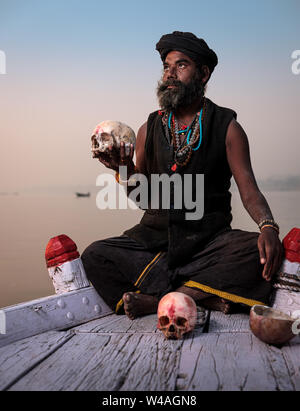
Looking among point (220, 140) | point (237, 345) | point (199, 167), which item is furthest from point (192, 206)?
point (237, 345)

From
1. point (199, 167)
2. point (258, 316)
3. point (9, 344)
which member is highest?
point (199, 167)

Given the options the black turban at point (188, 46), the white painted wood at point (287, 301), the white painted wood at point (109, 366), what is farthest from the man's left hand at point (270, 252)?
the black turban at point (188, 46)

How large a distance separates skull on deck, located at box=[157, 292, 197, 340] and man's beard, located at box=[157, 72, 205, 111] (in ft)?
4.86

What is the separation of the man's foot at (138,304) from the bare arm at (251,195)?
746 millimetres

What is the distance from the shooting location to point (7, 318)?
8.34 ft

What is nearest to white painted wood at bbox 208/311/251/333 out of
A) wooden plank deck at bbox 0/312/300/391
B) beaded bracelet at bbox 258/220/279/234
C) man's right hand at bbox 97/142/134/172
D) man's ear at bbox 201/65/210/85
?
wooden plank deck at bbox 0/312/300/391

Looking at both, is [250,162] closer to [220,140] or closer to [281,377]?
[220,140]

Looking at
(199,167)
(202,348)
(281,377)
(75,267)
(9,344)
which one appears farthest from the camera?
(199,167)

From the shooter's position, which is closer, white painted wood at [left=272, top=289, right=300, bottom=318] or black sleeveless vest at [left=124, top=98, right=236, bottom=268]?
white painted wood at [left=272, top=289, right=300, bottom=318]

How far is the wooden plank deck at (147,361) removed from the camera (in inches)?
74.1

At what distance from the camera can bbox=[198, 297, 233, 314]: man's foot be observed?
2.99 metres

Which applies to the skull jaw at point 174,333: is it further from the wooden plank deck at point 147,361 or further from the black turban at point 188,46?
the black turban at point 188,46

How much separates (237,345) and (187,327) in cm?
28

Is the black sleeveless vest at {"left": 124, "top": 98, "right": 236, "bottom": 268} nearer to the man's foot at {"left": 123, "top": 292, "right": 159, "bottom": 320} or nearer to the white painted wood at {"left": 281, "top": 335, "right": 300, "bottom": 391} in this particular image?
the man's foot at {"left": 123, "top": 292, "right": 159, "bottom": 320}
